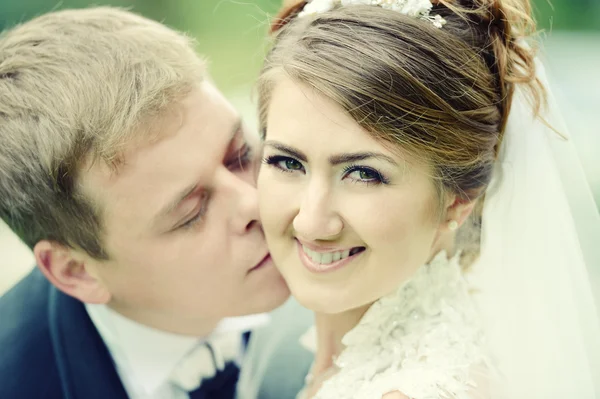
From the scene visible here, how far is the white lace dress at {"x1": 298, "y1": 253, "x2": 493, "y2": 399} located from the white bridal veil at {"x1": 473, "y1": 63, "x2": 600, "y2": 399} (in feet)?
0.50

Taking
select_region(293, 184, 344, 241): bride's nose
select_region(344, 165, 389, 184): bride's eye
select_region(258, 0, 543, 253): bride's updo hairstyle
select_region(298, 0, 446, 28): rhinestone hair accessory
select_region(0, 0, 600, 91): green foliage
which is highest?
select_region(298, 0, 446, 28): rhinestone hair accessory

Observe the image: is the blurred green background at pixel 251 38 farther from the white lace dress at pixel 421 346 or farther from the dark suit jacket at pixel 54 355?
the white lace dress at pixel 421 346

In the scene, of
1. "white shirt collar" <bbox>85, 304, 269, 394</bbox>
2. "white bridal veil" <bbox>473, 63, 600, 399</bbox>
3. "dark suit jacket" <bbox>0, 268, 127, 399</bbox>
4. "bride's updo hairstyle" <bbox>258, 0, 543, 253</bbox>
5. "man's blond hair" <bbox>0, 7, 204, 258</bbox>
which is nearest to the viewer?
"bride's updo hairstyle" <bbox>258, 0, 543, 253</bbox>

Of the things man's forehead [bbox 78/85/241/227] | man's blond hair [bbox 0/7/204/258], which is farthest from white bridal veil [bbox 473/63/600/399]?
man's blond hair [bbox 0/7/204/258]

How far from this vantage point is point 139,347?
90.4 inches

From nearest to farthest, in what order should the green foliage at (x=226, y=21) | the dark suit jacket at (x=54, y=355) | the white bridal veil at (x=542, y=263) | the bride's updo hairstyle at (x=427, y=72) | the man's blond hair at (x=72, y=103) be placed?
the bride's updo hairstyle at (x=427, y=72) → the white bridal veil at (x=542, y=263) → the man's blond hair at (x=72, y=103) → the dark suit jacket at (x=54, y=355) → the green foliage at (x=226, y=21)

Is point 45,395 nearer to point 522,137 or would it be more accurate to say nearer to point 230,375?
point 230,375

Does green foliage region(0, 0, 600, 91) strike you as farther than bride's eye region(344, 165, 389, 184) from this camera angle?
Yes

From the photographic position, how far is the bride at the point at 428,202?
147 centimetres

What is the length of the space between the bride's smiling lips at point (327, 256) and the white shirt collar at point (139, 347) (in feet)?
2.96

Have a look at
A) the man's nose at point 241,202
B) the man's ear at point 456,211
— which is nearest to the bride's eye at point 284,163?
the man's nose at point 241,202

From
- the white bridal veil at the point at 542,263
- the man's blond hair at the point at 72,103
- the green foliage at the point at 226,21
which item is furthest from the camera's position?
the green foliage at the point at 226,21

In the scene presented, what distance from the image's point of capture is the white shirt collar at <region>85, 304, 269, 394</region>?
2.27 meters

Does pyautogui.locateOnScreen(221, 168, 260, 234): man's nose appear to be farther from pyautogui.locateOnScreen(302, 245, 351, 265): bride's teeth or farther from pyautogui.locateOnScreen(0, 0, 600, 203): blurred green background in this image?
pyautogui.locateOnScreen(0, 0, 600, 203): blurred green background
